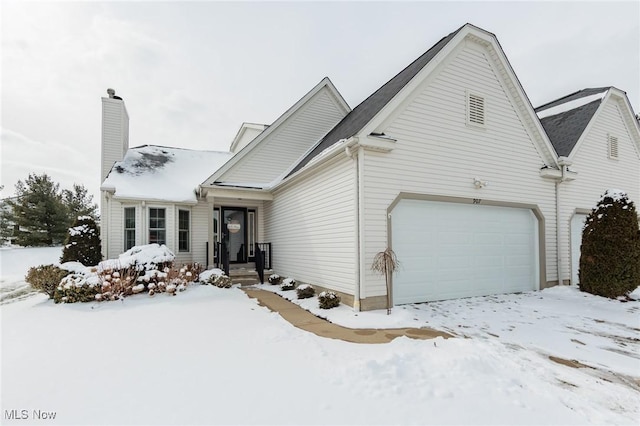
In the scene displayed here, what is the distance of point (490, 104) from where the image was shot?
8570mm

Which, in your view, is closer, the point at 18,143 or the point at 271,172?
the point at 271,172

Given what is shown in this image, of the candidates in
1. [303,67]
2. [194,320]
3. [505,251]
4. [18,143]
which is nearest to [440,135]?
[505,251]

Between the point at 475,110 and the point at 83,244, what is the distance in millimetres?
13575

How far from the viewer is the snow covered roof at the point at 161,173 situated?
37.4ft

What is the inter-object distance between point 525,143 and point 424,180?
416 cm

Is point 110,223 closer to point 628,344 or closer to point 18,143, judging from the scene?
point 18,143

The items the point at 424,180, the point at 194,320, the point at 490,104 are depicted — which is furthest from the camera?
the point at 490,104

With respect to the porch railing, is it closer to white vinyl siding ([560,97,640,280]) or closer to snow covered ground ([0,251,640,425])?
snow covered ground ([0,251,640,425])

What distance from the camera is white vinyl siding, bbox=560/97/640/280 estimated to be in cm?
994

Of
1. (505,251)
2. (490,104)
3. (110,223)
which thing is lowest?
(505,251)

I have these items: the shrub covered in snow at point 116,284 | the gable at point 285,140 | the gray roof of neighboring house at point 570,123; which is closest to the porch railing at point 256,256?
the gable at point 285,140

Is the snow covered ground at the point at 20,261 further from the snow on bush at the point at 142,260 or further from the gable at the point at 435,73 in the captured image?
the gable at the point at 435,73

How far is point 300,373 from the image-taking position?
350 cm

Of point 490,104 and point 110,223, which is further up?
point 490,104
